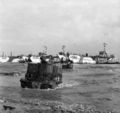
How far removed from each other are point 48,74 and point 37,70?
2244 mm

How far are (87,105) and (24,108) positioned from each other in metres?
8.17

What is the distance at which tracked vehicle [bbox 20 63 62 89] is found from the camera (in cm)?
5275

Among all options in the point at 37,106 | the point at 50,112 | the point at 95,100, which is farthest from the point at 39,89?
the point at 50,112

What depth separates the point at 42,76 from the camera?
53.8 metres

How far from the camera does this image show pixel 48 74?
176ft

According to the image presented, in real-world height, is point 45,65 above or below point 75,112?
above

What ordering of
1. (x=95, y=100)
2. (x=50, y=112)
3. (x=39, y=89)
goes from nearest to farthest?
(x=50, y=112)
(x=95, y=100)
(x=39, y=89)

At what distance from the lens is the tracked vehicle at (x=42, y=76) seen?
173 feet

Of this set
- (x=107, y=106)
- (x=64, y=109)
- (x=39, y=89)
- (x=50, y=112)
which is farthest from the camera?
(x=39, y=89)

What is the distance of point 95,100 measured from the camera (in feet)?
130

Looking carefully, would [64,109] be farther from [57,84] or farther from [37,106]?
[57,84]

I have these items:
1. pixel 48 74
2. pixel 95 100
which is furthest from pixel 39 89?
pixel 95 100

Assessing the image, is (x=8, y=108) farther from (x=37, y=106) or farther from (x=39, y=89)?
(x=39, y=89)

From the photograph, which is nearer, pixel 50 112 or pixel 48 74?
pixel 50 112
